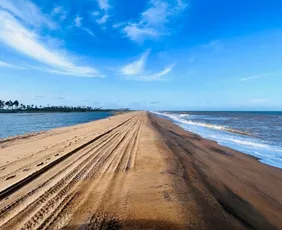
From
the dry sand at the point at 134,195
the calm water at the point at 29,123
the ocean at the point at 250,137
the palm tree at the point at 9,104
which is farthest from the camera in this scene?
the palm tree at the point at 9,104

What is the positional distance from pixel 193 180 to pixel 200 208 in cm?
210

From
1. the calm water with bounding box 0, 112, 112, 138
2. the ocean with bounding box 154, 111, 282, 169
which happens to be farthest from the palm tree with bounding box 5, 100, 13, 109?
the ocean with bounding box 154, 111, 282, 169

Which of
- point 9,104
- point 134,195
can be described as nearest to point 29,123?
point 134,195

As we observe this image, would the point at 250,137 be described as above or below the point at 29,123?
above

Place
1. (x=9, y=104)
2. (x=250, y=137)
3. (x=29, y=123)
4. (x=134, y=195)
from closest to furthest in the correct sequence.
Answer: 1. (x=134, y=195)
2. (x=250, y=137)
3. (x=29, y=123)
4. (x=9, y=104)

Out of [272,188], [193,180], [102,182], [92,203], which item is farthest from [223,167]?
[92,203]

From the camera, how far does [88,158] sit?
30.3 ft

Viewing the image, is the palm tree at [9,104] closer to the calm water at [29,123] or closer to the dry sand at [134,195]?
the calm water at [29,123]

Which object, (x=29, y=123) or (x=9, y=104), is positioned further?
(x=9, y=104)

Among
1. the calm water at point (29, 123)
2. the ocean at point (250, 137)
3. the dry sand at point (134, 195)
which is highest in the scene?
the dry sand at point (134, 195)

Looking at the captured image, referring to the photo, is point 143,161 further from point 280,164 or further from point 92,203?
point 280,164

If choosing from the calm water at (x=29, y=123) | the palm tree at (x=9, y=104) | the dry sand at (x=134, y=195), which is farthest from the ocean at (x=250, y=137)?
the palm tree at (x=9, y=104)

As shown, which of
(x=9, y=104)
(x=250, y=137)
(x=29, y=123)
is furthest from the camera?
(x=9, y=104)

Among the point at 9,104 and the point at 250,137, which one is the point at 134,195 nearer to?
the point at 250,137
